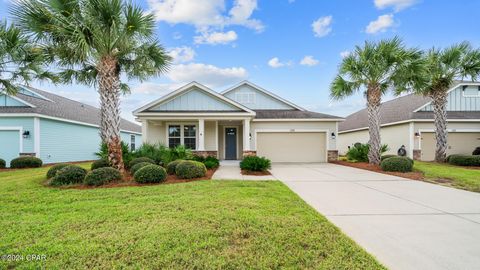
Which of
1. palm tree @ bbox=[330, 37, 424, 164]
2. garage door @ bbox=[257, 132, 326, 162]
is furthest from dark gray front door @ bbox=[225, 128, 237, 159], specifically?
palm tree @ bbox=[330, 37, 424, 164]

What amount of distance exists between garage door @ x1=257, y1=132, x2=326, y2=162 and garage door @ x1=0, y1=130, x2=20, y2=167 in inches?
590

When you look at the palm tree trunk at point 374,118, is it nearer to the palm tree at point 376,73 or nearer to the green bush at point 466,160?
the palm tree at point 376,73

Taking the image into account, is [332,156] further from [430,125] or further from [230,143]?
[430,125]

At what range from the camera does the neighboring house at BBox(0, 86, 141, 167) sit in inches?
544

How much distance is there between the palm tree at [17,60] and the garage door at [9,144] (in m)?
3.93

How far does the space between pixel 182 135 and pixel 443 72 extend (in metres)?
16.5

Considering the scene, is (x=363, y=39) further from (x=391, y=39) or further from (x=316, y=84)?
(x=316, y=84)

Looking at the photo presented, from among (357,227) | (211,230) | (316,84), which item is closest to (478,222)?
(357,227)

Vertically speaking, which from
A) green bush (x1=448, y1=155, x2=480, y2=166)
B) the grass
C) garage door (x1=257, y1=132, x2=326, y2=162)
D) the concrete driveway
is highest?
garage door (x1=257, y1=132, x2=326, y2=162)

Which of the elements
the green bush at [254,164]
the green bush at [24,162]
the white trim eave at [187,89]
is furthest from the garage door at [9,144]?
the green bush at [254,164]

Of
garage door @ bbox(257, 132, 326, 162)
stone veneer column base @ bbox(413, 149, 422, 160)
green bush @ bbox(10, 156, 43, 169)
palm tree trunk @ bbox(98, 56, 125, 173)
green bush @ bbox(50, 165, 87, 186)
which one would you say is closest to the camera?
green bush @ bbox(50, 165, 87, 186)

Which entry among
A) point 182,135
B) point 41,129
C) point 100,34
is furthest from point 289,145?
point 41,129

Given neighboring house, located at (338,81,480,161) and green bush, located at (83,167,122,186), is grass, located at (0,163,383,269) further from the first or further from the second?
neighboring house, located at (338,81,480,161)

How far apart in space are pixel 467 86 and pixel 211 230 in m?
22.7
